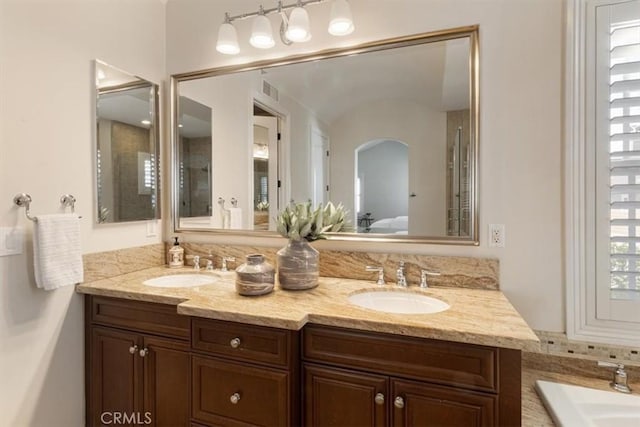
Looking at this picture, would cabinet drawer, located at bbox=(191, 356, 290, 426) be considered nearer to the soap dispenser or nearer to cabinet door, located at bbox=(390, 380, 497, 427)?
cabinet door, located at bbox=(390, 380, 497, 427)

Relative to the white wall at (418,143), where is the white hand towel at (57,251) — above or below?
below

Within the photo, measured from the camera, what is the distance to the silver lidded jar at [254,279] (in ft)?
4.49

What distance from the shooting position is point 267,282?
54.9 inches

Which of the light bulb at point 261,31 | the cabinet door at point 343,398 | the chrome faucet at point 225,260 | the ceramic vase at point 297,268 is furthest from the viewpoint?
the chrome faucet at point 225,260

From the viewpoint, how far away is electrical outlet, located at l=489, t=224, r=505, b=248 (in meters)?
1.45

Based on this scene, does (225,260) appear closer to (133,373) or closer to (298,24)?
(133,373)

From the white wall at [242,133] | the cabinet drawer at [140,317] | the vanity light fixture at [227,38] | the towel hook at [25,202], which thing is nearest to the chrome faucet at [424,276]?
the white wall at [242,133]

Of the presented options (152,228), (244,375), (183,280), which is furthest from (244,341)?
(152,228)

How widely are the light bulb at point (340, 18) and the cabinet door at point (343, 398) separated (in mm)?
1510

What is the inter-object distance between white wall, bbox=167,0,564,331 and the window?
5 centimetres

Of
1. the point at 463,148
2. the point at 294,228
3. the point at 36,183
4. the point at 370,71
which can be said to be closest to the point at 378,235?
the point at 294,228

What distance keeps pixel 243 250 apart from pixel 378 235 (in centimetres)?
81

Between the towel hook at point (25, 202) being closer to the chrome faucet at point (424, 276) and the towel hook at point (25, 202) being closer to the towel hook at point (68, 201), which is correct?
the towel hook at point (68, 201)

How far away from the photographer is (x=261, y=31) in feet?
5.45
